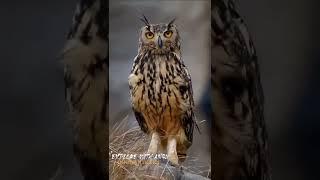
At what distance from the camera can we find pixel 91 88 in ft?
6.36

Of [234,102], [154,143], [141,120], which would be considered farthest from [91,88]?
[234,102]

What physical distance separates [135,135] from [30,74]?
600mm

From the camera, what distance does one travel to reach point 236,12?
1933mm

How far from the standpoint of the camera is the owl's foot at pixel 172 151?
75.8 inches

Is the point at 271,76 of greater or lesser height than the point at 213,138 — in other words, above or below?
above

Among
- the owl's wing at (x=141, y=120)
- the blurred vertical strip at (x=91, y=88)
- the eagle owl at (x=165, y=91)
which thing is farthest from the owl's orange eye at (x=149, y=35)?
the owl's wing at (x=141, y=120)

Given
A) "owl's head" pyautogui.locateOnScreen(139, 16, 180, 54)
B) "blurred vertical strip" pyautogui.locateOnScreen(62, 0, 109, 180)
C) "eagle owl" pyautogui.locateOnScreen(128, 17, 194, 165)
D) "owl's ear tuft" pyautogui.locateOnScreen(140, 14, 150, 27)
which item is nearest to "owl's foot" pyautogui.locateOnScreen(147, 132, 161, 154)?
"eagle owl" pyautogui.locateOnScreen(128, 17, 194, 165)

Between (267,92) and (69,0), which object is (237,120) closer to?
(267,92)

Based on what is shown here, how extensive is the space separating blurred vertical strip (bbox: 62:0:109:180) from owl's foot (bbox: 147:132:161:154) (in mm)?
210

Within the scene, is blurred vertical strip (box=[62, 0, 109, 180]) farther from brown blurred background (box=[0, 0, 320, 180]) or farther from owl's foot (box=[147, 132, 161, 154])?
owl's foot (box=[147, 132, 161, 154])

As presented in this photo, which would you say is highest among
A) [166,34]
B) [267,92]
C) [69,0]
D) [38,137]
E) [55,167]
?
[69,0]

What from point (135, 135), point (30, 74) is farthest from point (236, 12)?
point (30, 74)

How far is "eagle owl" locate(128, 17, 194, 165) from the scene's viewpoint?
6.30 ft

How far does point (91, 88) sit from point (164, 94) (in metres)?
0.35
